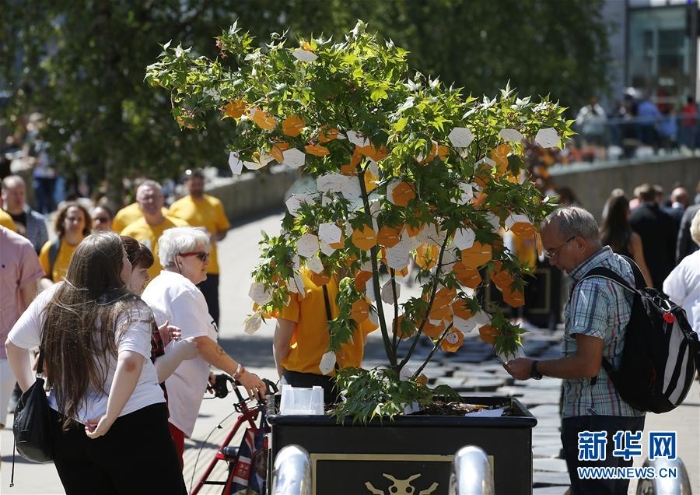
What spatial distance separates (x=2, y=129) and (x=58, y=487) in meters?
25.7

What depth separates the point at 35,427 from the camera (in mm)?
5094

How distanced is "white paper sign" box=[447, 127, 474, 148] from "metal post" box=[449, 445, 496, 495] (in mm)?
1164

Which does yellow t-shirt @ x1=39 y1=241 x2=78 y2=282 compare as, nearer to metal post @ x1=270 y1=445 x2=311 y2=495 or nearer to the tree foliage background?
the tree foliage background

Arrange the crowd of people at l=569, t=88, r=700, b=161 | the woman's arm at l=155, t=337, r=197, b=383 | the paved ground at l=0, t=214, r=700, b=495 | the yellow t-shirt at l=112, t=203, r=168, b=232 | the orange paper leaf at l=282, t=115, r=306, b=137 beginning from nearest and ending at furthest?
the orange paper leaf at l=282, t=115, r=306, b=137 → the woman's arm at l=155, t=337, r=197, b=383 → the paved ground at l=0, t=214, r=700, b=495 → the yellow t-shirt at l=112, t=203, r=168, b=232 → the crowd of people at l=569, t=88, r=700, b=161

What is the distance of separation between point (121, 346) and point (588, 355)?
1.86 m

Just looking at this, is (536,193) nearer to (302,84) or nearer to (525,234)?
(525,234)

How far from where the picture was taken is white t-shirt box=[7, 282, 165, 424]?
5.01 meters

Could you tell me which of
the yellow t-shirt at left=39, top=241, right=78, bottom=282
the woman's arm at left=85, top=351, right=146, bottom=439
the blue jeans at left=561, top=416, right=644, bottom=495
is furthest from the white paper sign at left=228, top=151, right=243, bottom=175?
the yellow t-shirt at left=39, top=241, right=78, bottom=282

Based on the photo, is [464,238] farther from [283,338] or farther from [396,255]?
[283,338]

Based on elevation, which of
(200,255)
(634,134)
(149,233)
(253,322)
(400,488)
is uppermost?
(634,134)

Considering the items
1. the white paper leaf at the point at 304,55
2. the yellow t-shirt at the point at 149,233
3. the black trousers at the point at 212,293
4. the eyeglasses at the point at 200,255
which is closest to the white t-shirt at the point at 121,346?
the white paper leaf at the point at 304,55

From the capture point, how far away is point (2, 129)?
32438mm

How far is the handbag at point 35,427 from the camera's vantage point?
509 cm

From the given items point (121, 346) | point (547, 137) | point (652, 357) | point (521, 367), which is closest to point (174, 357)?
point (121, 346)
